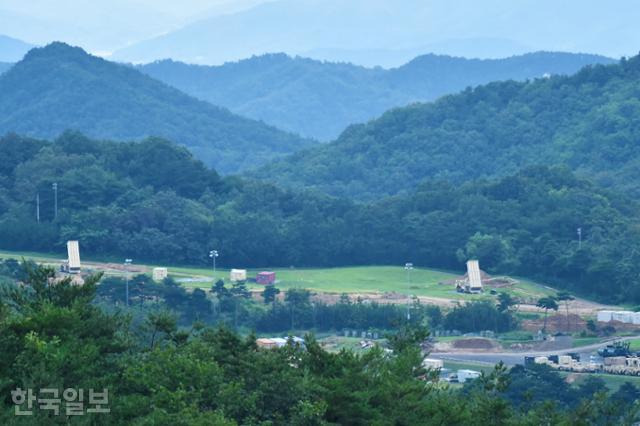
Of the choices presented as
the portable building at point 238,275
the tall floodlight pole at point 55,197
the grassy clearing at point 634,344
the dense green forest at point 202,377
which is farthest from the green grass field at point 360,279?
the dense green forest at point 202,377

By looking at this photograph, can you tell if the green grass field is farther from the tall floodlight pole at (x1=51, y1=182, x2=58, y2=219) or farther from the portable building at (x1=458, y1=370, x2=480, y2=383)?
the portable building at (x1=458, y1=370, x2=480, y2=383)

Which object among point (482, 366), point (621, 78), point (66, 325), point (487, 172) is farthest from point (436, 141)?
point (66, 325)

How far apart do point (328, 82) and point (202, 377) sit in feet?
535

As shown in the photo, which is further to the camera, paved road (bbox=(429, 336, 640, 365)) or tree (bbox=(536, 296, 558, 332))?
tree (bbox=(536, 296, 558, 332))

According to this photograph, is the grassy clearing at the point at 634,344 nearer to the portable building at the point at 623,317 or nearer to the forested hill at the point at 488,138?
the portable building at the point at 623,317

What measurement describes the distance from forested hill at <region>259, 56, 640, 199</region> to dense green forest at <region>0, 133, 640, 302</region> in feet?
62.0

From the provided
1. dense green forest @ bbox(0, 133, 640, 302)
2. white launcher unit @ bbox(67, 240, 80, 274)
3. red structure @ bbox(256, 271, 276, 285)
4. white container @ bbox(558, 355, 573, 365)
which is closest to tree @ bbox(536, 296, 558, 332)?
dense green forest @ bbox(0, 133, 640, 302)

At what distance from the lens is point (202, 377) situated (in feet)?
77.6

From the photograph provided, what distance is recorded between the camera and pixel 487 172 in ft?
322

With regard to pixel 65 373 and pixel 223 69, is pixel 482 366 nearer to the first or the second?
pixel 65 373

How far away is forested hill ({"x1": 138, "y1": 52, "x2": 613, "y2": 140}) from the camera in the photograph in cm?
17938

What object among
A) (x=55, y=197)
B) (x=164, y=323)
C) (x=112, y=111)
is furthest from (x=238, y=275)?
(x=112, y=111)

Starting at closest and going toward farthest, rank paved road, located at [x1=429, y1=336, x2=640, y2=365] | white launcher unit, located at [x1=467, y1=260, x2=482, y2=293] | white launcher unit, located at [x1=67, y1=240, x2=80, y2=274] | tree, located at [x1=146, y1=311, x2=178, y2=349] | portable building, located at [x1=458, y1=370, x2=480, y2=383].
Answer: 1. tree, located at [x1=146, y1=311, x2=178, y2=349]
2. portable building, located at [x1=458, y1=370, x2=480, y2=383]
3. paved road, located at [x1=429, y1=336, x2=640, y2=365]
4. white launcher unit, located at [x1=67, y1=240, x2=80, y2=274]
5. white launcher unit, located at [x1=467, y1=260, x2=482, y2=293]

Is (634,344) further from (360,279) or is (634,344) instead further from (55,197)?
(55,197)
